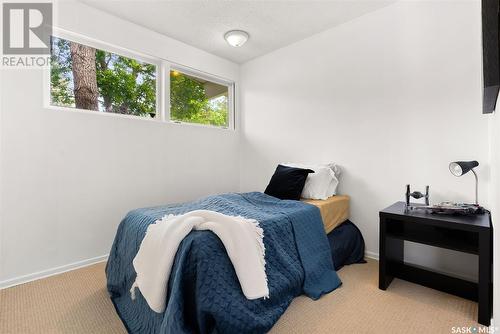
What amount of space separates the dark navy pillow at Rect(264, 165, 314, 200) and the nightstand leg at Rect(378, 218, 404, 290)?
2.81 ft

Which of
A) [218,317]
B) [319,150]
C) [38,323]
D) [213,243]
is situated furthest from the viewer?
[319,150]

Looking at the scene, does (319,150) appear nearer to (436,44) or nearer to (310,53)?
(310,53)

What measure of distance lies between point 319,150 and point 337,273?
140 centimetres

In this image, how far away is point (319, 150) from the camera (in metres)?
3.09

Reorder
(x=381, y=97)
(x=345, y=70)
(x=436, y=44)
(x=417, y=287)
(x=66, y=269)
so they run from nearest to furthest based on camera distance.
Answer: (x=417, y=287) < (x=436, y=44) < (x=66, y=269) < (x=381, y=97) < (x=345, y=70)

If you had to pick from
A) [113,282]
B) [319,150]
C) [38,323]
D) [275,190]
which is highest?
[319,150]

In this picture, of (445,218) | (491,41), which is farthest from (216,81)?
(491,41)

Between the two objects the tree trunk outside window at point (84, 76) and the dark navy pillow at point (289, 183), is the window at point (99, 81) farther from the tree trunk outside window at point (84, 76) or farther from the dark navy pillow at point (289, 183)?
the dark navy pillow at point (289, 183)

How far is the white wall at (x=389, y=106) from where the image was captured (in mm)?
2123

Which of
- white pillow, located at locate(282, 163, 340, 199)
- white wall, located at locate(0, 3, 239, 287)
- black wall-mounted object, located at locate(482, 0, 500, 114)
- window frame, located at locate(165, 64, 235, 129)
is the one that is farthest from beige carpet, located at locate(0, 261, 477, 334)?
window frame, located at locate(165, 64, 235, 129)

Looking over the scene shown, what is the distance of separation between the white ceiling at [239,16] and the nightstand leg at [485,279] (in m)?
2.27

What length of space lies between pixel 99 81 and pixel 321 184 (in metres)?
2.63

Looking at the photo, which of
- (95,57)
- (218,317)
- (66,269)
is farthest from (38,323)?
(95,57)

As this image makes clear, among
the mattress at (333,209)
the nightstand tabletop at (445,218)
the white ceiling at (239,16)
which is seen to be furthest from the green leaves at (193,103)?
the nightstand tabletop at (445,218)
